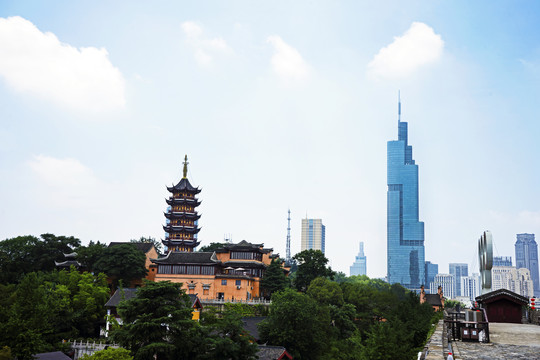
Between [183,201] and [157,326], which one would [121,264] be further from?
[157,326]

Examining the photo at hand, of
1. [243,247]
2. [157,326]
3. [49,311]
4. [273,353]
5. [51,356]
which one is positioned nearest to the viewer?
[157,326]

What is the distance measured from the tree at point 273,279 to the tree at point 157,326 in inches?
1313

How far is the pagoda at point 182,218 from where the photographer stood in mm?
78188

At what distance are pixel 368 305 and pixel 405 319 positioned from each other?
29.6 m

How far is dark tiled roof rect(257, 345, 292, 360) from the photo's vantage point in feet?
114

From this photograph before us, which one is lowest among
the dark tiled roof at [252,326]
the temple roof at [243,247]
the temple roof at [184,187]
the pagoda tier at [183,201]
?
the dark tiled roof at [252,326]

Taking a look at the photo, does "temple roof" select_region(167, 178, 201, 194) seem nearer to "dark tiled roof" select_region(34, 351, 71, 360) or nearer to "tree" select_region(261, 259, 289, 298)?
"tree" select_region(261, 259, 289, 298)

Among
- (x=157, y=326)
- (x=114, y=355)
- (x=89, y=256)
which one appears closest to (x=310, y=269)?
(x=89, y=256)

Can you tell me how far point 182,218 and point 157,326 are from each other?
2025 inches

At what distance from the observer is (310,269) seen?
65688 millimetres

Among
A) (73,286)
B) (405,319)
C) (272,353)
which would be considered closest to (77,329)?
(73,286)

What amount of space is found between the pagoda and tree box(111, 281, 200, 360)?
47.8 metres

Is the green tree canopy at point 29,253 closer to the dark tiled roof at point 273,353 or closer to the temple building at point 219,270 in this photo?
the temple building at point 219,270

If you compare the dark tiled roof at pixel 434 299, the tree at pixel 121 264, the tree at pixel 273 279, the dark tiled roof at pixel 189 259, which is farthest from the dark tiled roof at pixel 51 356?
the dark tiled roof at pixel 434 299
